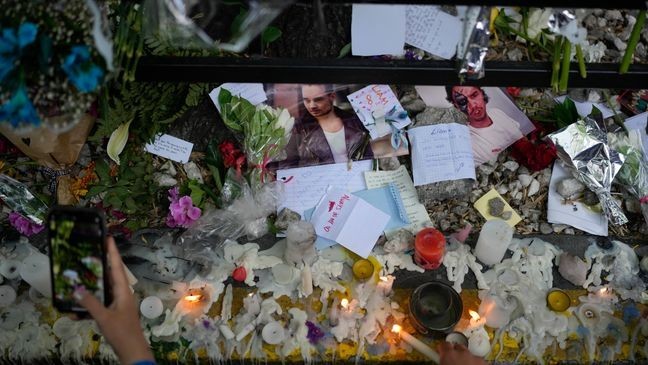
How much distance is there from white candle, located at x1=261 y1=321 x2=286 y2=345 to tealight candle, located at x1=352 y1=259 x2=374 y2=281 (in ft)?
1.05

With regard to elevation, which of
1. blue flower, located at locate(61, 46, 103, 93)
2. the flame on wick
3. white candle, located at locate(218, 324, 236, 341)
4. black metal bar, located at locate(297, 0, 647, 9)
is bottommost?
the flame on wick

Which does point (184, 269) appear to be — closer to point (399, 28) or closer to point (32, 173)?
point (32, 173)

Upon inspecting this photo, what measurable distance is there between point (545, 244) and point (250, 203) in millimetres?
1093

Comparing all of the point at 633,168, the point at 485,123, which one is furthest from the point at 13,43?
the point at 633,168

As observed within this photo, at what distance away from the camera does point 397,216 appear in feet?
7.18

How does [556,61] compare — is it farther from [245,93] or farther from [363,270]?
[245,93]

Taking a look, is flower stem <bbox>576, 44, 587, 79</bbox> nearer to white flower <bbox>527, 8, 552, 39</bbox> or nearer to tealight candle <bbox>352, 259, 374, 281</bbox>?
white flower <bbox>527, 8, 552, 39</bbox>

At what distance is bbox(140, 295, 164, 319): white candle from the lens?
6.40 ft

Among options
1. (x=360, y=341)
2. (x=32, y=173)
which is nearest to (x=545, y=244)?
(x=360, y=341)

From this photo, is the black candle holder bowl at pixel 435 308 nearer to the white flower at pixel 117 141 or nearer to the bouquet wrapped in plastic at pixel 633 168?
the bouquet wrapped in plastic at pixel 633 168

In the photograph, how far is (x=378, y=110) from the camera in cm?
233

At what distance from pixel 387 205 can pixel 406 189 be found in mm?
105

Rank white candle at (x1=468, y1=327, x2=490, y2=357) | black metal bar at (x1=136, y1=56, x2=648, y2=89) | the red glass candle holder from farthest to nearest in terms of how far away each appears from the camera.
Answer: the red glass candle holder → white candle at (x1=468, y1=327, x2=490, y2=357) → black metal bar at (x1=136, y1=56, x2=648, y2=89)

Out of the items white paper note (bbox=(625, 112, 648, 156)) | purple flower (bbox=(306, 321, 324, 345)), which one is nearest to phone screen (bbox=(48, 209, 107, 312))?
purple flower (bbox=(306, 321, 324, 345))
